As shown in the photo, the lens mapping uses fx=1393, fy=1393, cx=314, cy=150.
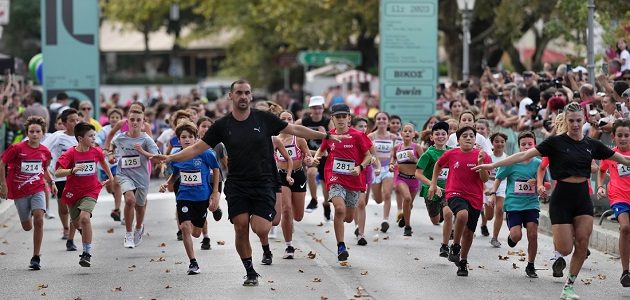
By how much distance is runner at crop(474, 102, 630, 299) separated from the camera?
1213 cm

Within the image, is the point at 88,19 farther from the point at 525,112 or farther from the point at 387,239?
the point at 387,239

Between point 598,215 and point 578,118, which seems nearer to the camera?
point 578,118

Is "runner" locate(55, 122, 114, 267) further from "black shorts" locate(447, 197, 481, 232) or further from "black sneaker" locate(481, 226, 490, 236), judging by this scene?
"black sneaker" locate(481, 226, 490, 236)

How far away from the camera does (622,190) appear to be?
13094mm

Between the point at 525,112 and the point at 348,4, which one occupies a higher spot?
the point at 348,4

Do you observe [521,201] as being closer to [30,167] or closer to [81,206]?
[81,206]

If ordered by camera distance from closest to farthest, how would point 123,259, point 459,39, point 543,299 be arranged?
point 543,299, point 123,259, point 459,39

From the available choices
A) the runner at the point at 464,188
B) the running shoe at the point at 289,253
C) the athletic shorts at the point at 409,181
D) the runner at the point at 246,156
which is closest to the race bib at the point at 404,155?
the athletic shorts at the point at 409,181

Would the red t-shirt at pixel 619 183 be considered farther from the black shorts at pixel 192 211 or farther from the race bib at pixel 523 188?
the black shorts at pixel 192 211

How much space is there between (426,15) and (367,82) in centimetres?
1917

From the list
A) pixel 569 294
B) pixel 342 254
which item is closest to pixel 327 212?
pixel 342 254

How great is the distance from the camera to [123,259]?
1548 centimetres

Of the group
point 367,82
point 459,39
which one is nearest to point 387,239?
point 459,39

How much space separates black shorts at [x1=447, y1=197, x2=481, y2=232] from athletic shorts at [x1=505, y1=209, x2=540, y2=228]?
39 cm
